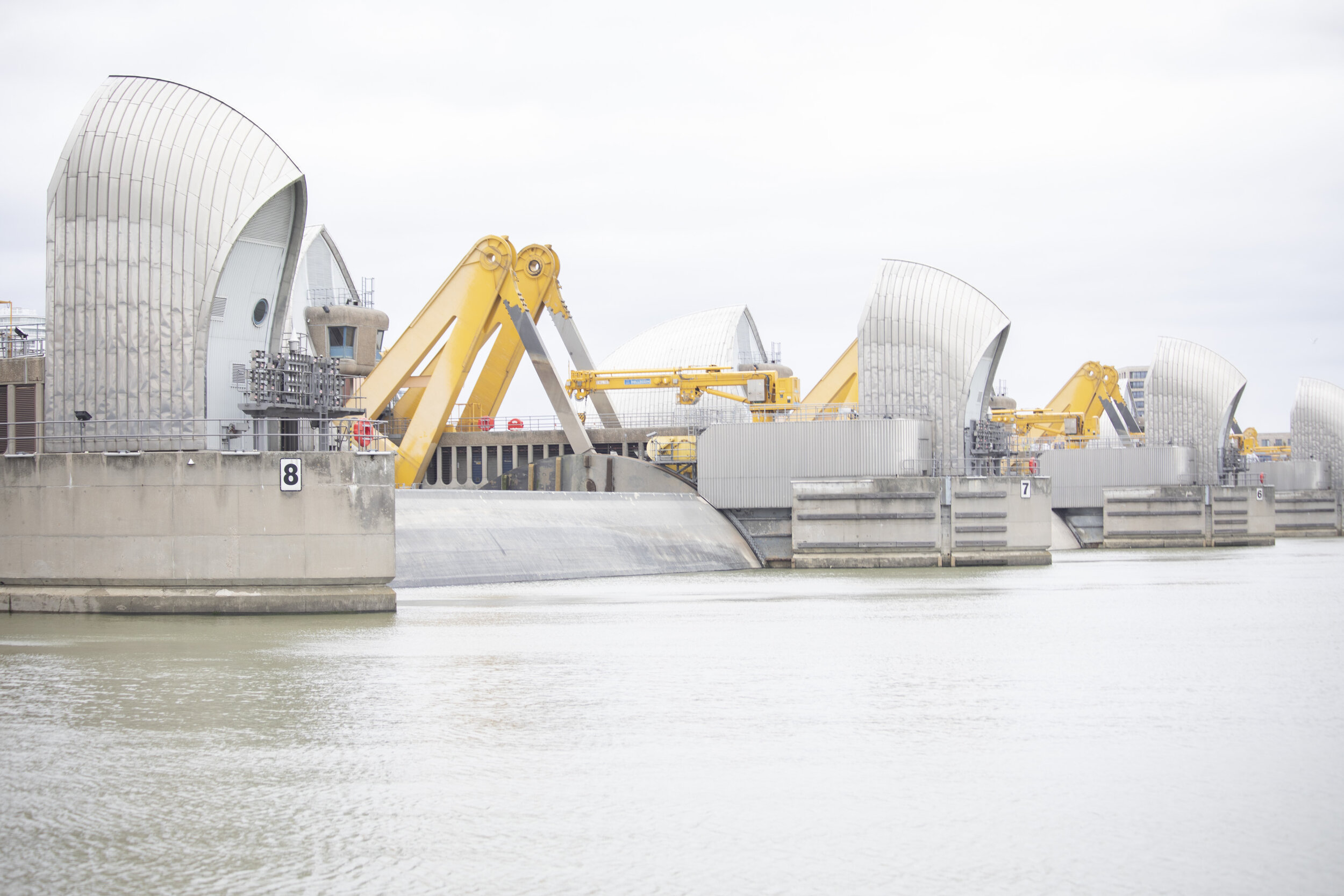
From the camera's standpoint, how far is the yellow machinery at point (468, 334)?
51.5 meters

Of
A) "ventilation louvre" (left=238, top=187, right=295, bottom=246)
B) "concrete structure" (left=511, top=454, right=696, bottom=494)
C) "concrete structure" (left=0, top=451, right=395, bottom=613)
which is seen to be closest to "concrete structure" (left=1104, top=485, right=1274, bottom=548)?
"concrete structure" (left=511, top=454, right=696, bottom=494)

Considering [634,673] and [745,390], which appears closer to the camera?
[634,673]

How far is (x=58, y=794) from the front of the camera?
37.2ft

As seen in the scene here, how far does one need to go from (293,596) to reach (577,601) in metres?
7.62

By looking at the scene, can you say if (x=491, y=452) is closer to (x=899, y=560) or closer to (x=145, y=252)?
(x=899, y=560)

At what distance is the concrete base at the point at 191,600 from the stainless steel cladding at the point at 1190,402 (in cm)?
5665

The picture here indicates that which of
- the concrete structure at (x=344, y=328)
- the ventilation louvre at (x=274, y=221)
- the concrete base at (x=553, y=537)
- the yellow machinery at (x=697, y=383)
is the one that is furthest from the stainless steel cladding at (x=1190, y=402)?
the ventilation louvre at (x=274, y=221)

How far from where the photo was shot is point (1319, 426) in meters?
91.1

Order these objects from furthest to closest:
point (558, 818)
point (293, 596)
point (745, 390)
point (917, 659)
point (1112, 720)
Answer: point (745, 390) < point (293, 596) < point (917, 659) < point (1112, 720) < point (558, 818)

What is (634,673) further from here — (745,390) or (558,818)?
(745,390)

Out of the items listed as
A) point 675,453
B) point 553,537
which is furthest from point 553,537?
point 675,453

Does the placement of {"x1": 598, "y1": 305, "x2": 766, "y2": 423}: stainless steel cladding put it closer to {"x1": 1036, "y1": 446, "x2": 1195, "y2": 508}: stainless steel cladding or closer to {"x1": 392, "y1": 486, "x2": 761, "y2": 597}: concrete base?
{"x1": 1036, "y1": 446, "x2": 1195, "y2": 508}: stainless steel cladding

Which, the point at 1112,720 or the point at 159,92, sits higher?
the point at 159,92

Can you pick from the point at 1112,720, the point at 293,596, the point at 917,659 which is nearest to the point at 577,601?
the point at 293,596
